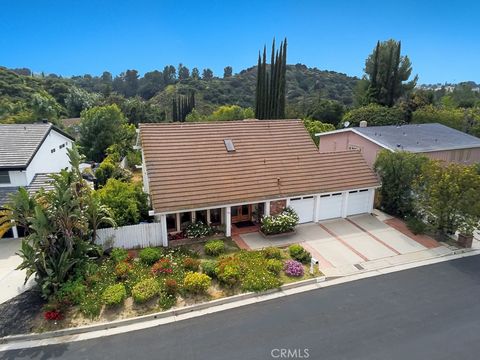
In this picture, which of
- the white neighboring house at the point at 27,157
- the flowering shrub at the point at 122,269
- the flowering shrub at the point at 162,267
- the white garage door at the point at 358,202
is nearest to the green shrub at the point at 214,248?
the flowering shrub at the point at 162,267

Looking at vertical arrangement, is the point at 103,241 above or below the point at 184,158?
below

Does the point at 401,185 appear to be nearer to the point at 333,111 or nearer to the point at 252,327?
the point at 252,327

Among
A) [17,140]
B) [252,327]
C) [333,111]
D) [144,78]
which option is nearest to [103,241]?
[252,327]

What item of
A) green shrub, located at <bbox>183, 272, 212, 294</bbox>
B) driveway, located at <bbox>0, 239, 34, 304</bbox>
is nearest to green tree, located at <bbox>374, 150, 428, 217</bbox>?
green shrub, located at <bbox>183, 272, 212, 294</bbox>

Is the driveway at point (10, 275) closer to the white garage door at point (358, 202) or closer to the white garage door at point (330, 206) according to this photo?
the white garage door at point (330, 206)

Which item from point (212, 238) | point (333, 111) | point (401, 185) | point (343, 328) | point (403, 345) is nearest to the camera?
point (403, 345)

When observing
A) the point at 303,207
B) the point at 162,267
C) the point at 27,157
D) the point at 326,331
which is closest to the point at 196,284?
the point at 162,267

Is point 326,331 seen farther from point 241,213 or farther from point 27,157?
point 27,157
